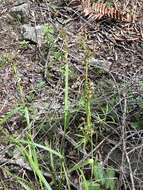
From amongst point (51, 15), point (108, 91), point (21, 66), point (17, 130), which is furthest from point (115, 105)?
point (51, 15)

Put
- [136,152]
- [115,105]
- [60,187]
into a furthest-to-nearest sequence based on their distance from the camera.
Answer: [115,105] < [136,152] < [60,187]

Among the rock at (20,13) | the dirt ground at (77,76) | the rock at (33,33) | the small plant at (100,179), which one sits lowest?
the small plant at (100,179)

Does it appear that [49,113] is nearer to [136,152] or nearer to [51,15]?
[136,152]

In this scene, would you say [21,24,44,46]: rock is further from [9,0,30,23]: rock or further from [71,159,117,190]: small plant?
[71,159,117,190]: small plant

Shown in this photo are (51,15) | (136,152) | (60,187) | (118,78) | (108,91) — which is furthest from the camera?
(51,15)

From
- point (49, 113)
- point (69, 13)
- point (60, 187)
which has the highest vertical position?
point (69, 13)

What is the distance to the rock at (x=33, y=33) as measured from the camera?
336 centimetres

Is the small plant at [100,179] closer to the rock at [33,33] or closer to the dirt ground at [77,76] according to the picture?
the dirt ground at [77,76]

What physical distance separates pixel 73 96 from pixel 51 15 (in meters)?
1.07

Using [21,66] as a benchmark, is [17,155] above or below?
below

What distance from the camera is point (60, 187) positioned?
218 cm

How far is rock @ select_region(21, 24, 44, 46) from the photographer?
3.36m

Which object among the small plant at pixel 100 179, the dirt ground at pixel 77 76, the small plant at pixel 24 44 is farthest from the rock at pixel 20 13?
the small plant at pixel 100 179

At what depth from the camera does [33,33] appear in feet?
11.1
